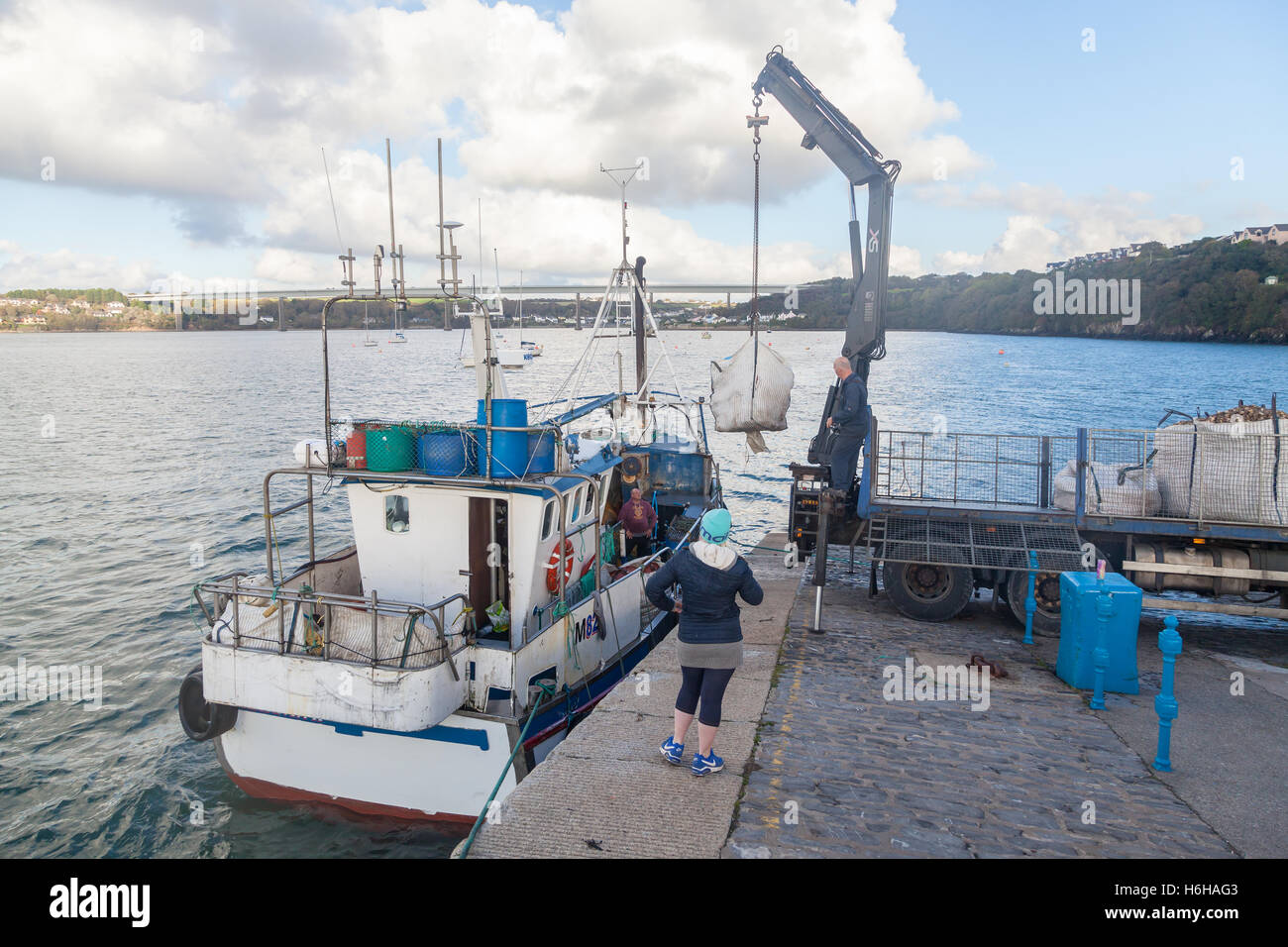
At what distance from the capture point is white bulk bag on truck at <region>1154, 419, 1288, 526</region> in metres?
9.75

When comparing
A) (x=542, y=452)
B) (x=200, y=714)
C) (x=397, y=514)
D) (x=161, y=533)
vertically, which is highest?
(x=542, y=452)

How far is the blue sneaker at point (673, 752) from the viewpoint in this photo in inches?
253

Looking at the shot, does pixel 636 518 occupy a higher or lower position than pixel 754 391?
lower

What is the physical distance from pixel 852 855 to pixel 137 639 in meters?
14.6

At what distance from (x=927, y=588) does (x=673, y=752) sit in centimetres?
563

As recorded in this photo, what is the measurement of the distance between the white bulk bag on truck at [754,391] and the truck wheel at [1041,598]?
3.70 m

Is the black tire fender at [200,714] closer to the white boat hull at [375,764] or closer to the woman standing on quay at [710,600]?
the white boat hull at [375,764]

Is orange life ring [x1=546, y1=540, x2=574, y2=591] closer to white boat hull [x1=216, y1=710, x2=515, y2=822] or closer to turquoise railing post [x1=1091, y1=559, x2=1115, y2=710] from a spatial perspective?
white boat hull [x1=216, y1=710, x2=515, y2=822]

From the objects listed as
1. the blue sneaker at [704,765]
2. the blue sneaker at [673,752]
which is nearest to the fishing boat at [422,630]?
the blue sneaker at [673,752]

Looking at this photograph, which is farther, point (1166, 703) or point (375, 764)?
point (375, 764)

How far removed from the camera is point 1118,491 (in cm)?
1023

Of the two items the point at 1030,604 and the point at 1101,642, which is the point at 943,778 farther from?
the point at 1030,604

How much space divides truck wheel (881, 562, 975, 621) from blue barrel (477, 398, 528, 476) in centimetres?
528

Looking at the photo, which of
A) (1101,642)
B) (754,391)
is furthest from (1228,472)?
(754,391)
